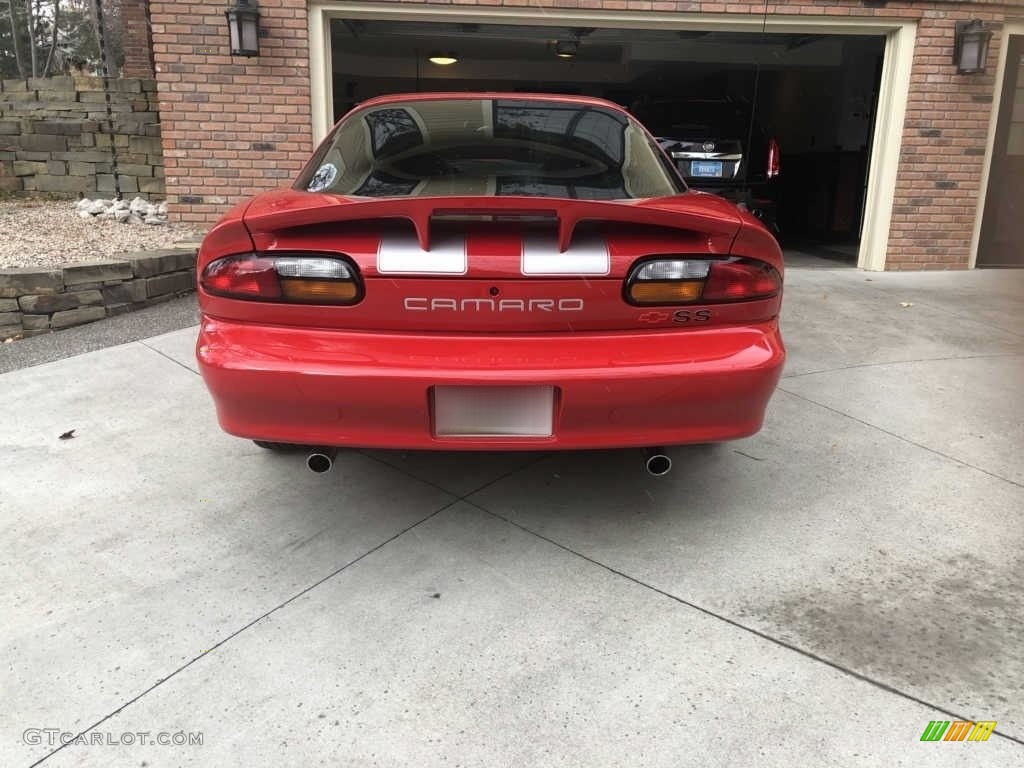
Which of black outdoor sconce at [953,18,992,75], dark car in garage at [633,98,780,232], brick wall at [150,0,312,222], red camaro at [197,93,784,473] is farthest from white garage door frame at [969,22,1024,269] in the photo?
red camaro at [197,93,784,473]

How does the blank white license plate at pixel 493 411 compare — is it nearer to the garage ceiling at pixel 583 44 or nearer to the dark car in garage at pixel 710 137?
the dark car in garage at pixel 710 137

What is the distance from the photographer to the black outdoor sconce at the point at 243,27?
667 cm

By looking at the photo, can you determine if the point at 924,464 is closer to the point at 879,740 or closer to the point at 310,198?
the point at 879,740

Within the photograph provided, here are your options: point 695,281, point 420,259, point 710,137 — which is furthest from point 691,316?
point 710,137

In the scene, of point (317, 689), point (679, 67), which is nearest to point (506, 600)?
point (317, 689)

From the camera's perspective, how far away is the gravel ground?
225 inches

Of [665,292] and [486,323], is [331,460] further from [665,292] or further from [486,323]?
[665,292]

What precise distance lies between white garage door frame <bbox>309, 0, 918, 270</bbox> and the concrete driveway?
4.59 m

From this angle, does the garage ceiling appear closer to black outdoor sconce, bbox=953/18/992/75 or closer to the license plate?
the license plate

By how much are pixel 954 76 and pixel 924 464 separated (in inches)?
238

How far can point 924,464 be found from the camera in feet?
10.7
